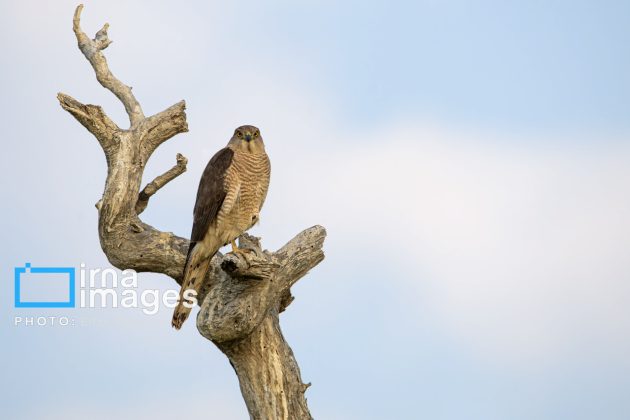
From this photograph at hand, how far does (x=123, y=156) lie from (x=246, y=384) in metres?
2.73

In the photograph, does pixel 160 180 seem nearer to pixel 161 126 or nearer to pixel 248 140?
pixel 161 126

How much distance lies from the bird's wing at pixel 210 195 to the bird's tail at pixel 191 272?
14 centimetres

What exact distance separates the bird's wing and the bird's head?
116mm

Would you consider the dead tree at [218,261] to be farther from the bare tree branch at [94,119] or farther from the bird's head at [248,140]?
the bird's head at [248,140]

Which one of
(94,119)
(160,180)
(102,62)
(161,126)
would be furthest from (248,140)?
(102,62)

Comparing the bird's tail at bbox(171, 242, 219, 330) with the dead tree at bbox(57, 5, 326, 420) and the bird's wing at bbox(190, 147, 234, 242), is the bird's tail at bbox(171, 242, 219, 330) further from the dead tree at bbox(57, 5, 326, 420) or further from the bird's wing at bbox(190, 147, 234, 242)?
the dead tree at bbox(57, 5, 326, 420)

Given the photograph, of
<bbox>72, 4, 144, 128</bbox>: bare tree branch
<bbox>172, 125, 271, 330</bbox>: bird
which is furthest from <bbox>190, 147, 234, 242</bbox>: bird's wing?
<bbox>72, 4, 144, 128</bbox>: bare tree branch

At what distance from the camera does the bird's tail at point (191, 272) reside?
Answer: 8523 mm

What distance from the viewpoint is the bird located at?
8414mm

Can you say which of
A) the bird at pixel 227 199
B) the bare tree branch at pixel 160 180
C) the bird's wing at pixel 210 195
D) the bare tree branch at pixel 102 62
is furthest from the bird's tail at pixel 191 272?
the bare tree branch at pixel 102 62

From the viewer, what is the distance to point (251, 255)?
7.85m

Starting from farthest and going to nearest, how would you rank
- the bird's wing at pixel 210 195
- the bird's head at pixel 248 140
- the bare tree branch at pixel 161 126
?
the bare tree branch at pixel 161 126 < the bird's head at pixel 248 140 < the bird's wing at pixel 210 195

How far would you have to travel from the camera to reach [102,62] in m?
10.2

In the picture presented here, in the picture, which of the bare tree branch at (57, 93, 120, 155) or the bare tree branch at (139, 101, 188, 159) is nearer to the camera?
the bare tree branch at (57, 93, 120, 155)
